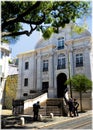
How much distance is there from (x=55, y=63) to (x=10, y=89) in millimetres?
9852

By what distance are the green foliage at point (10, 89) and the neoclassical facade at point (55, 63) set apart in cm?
133

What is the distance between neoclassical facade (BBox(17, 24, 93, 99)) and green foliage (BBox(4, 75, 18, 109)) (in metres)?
1.33

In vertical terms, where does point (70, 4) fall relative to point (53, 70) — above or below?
above

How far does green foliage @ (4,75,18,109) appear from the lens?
1445 inches

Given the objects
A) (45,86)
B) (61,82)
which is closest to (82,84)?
(61,82)

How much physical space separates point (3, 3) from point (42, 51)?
2222 centimetres

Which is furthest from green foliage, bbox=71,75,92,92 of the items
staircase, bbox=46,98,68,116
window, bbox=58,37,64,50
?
window, bbox=58,37,64,50

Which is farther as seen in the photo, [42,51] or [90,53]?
[42,51]

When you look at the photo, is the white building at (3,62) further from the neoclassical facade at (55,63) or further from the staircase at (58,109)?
the staircase at (58,109)

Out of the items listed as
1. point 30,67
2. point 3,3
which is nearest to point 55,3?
point 3,3

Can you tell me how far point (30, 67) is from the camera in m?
36.0

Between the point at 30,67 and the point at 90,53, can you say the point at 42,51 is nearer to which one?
the point at 30,67

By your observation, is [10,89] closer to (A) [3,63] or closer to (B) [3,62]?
(A) [3,63]

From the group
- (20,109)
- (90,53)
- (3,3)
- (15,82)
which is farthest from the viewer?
(15,82)
